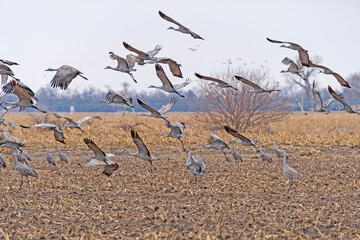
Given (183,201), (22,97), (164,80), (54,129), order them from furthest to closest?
(54,129)
(164,80)
(22,97)
(183,201)

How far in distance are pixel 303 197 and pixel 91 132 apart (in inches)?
582

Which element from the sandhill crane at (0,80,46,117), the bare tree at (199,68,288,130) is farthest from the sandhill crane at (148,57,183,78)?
the bare tree at (199,68,288,130)

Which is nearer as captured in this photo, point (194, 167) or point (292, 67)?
point (194, 167)

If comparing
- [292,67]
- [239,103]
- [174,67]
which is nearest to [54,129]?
[174,67]

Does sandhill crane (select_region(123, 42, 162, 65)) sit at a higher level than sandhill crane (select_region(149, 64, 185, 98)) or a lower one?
higher

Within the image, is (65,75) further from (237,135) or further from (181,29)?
(237,135)

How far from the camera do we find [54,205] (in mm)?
8828

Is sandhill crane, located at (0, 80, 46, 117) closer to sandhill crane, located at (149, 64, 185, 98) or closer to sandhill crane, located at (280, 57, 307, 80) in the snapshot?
sandhill crane, located at (149, 64, 185, 98)

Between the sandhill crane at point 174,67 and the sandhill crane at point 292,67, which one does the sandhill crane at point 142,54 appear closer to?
the sandhill crane at point 174,67

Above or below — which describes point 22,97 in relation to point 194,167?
above

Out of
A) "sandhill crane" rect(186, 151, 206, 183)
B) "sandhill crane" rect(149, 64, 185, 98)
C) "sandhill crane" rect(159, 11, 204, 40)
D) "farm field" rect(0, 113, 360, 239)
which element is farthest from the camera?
"sandhill crane" rect(149, 64, 185, 98)

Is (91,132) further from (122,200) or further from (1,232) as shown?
(1,232)

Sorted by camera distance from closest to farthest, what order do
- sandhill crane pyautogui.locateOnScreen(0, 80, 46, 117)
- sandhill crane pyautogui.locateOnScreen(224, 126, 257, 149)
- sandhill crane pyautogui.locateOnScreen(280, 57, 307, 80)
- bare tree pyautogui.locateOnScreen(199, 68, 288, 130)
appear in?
sandhill crane pyautogui.locateOnScreen(0, 80, 46, 117) < sandhill crane pyautogui.locateOnScreen(224, 126, 257, 149) < sandhill crane pyautogui.locateOnScreen(280, 57, 307, 80) < bare tree pyautogui.locateOnScreen(199, 68, 288, 130)

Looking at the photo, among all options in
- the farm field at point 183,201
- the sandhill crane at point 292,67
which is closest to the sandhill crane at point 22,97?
the farm field at point 183,201
